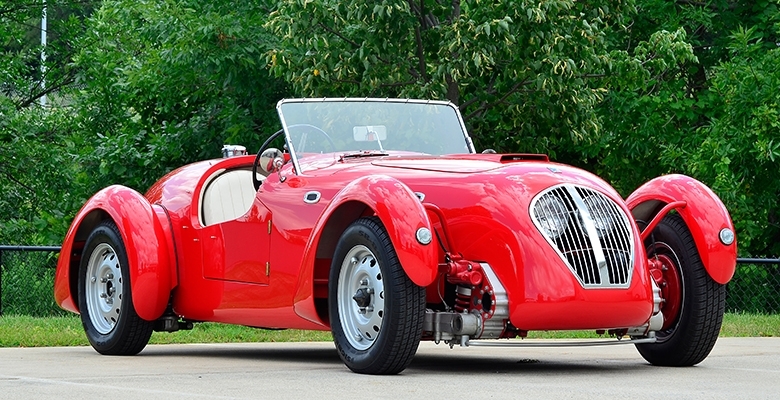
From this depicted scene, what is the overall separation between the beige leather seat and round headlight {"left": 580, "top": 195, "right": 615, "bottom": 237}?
301 cm

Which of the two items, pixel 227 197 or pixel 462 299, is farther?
pixel 227 197

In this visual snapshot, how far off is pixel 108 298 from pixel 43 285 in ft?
25.8

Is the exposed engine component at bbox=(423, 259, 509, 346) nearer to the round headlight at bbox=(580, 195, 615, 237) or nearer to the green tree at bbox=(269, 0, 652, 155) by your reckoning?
the round headlight at bbox=(580, 195, 615, 237)

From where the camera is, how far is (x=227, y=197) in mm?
10055

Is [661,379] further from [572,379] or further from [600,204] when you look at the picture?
[600,204]

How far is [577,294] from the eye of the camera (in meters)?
7.40

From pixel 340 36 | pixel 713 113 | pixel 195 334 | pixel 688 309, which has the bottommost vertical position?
pixel 195 334

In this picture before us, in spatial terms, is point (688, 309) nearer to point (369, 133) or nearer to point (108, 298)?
point (369, 133)

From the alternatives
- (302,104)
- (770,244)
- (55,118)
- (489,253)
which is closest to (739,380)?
(489,253)

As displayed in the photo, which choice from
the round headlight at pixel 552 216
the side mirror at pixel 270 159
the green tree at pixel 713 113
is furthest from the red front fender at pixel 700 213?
the green tree at pixel 713 113

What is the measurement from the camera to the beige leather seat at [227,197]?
990 cm

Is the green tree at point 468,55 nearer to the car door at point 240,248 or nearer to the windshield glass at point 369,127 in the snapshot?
the windshield glass at point 369,127

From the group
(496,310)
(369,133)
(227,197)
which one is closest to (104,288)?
(227,197)

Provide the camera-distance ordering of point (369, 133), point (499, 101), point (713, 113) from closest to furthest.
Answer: point (369, 133) < point (499, 101) < point (713, 113)
